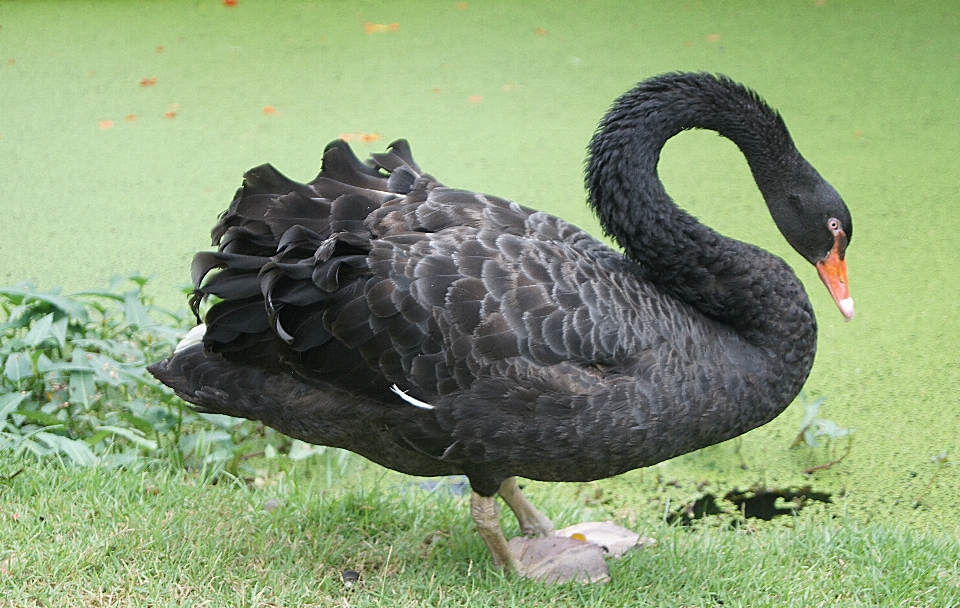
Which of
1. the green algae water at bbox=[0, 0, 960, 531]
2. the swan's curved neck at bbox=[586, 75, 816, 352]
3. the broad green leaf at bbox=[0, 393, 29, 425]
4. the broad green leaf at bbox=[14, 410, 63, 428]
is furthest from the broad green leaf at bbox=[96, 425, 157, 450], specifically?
the swan's curved neck at bbox=[586, 75, 816, 352]

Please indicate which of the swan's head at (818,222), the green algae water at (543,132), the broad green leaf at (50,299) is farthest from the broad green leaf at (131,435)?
the swan's head at (818,222)

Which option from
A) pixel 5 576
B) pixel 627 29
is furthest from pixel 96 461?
pixel 627 29

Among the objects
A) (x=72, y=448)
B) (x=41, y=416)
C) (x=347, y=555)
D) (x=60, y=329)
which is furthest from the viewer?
(x=60, y=329)

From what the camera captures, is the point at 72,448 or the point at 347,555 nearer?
the point at 347,555

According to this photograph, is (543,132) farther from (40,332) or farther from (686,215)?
(40,332)

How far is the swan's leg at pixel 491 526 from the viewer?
246 centimetres

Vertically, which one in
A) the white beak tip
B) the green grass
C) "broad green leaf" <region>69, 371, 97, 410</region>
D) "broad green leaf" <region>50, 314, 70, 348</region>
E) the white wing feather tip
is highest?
the white beak tip

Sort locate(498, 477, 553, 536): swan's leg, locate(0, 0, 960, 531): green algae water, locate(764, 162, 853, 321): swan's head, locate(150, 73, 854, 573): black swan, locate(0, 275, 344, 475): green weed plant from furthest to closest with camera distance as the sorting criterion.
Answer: locate(0, 0, 960, 531): green algae water → locate(0, 275, 344, 475): green weed plant → locate(498, 477, 553, 536): swan's leg → locate(764, 162, 853, 321): swan's head → locate(150, 73, 854, 573): black swan

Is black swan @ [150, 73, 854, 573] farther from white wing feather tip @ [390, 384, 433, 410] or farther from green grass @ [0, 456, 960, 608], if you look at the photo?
green grass @ [0, 456, 960, 608]

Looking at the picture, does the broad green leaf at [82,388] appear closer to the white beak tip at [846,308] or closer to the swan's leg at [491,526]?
the swan's leg at [491,526]

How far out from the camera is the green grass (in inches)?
94.5

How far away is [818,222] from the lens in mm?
2510

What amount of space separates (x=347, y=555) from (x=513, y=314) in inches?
33.5

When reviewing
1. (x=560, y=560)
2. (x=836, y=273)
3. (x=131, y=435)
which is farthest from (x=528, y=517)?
(x=131, y=435)
